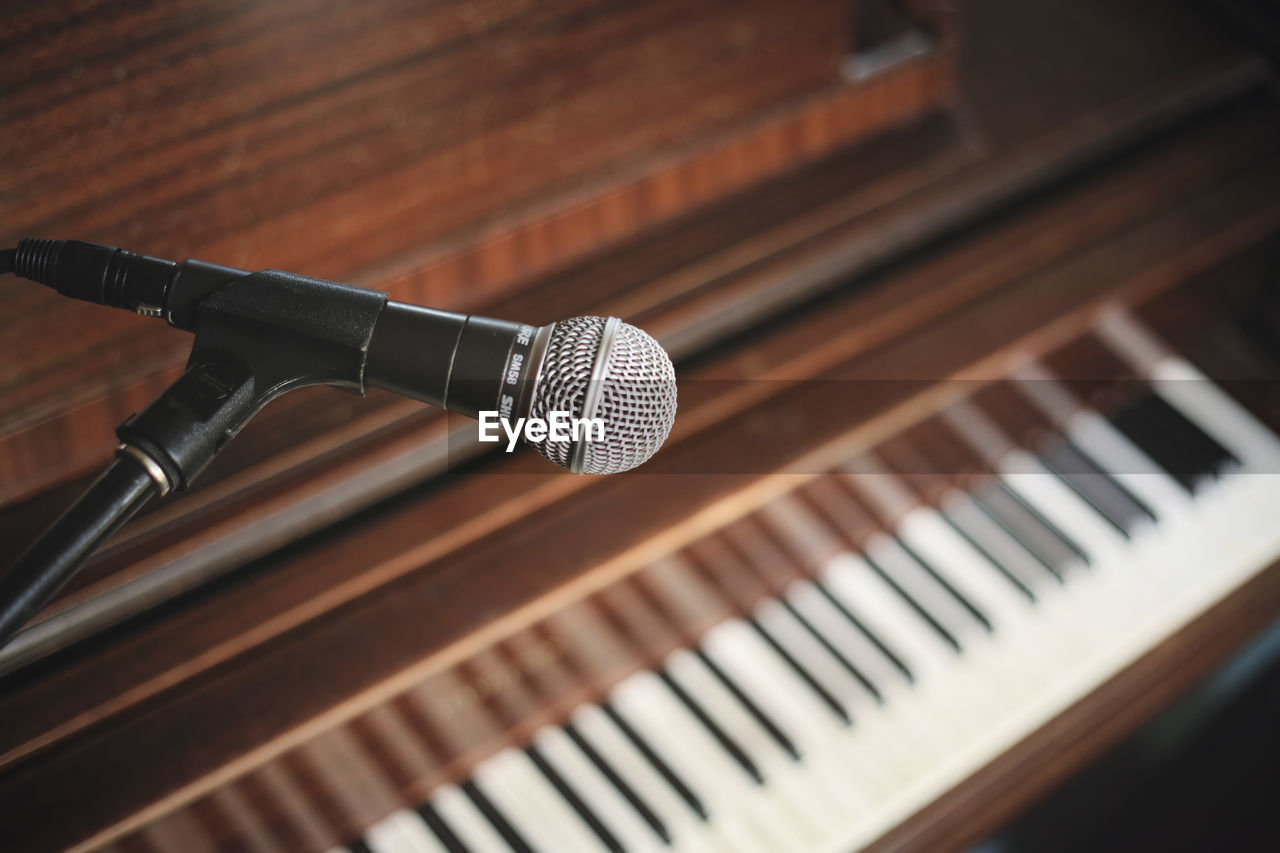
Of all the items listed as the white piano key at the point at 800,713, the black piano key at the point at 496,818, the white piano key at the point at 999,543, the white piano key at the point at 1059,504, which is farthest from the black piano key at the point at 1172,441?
the black piano key at the point at 496,818

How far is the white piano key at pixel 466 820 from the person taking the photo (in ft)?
3.73

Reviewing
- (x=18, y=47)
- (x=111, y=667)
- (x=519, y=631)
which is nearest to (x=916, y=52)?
(x=519, y=631)

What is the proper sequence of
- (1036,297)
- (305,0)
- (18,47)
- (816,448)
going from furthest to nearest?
1. (1036,297)
2. (816,448)
3. (305,0)
4. (18,47)

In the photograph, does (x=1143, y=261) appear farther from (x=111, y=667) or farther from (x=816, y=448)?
(x=111, y=667)

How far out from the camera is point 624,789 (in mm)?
1181

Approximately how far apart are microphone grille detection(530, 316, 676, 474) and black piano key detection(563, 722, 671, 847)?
0.60 metres

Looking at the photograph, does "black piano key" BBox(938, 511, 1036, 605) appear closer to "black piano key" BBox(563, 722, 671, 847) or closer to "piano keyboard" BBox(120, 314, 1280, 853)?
"piano keyboard" BBox(120, 314, 1280, 853)

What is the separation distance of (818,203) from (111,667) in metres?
0.89

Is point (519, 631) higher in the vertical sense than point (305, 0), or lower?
lower

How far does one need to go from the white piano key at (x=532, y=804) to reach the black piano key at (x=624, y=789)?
0.17ft

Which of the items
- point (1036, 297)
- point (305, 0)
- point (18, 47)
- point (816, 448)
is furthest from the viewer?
point (1036, 297)

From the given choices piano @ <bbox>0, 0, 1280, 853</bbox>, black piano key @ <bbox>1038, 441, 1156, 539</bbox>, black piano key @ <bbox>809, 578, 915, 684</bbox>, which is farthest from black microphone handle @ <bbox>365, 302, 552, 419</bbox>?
black piano key @ <bbox>1038, 441, 1156, 539</bbox>

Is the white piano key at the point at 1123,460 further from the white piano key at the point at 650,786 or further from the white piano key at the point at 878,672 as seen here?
the white piano key at the point at 650,786

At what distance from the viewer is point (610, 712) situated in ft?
4.01
